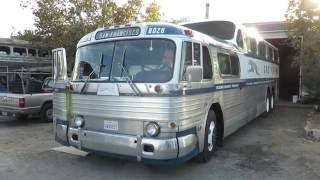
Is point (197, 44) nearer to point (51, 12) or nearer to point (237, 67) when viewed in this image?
point (237, 67)

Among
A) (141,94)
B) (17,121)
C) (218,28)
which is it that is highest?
(218,28)

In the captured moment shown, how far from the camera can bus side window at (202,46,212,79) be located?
7484mm

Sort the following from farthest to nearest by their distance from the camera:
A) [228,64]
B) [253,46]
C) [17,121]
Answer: [17,121] → [253,46] → [228,64]

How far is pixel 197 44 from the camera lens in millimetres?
7121

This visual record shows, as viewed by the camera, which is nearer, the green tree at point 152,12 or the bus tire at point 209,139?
the bus tire at point 209,139

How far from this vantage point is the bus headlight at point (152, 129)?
6.27m

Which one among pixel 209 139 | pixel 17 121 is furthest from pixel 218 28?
pixel 17 121

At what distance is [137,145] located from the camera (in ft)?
21.0

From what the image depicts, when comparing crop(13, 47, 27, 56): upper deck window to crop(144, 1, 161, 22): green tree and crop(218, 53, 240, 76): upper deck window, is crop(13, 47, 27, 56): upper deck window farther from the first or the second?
crop(218, 53, 240, 76): upper deck window

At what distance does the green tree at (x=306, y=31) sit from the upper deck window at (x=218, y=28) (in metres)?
4.54

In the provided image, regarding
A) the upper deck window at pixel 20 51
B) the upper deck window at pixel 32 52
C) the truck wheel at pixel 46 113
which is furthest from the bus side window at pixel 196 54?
the upper deck window at pixel 32 52

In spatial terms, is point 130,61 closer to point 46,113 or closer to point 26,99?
point 26,99

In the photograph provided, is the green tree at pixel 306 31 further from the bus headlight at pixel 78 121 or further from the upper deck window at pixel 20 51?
the upper deck window at pixel 20 51

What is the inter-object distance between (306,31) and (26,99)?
9551 millimetres
